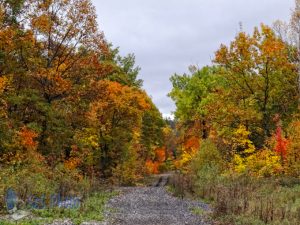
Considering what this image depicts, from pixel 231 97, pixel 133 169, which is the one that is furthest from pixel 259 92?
pixel 133 169

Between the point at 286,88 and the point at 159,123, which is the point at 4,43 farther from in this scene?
the point at 159,123

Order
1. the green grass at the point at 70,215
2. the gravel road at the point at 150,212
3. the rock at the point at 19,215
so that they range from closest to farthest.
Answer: the rock at the point at 19,215 → the green grass at the point at 70,215 → the gravel road at the point at 150,212

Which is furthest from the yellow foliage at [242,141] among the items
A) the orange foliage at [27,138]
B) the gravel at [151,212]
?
the orange foliage at [27,138]

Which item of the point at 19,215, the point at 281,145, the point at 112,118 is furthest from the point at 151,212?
the point at 112,118

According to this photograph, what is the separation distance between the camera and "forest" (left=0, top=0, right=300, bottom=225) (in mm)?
22567

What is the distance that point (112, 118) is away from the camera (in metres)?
42.1

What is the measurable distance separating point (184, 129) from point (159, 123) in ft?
41.9

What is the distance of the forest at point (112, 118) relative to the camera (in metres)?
22.6

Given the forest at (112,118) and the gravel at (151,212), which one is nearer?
the gravel at (151,212)

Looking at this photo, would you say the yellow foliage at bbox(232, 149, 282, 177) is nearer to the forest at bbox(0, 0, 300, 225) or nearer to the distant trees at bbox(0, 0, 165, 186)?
the forest at bbox(0, 0, 300, 225)

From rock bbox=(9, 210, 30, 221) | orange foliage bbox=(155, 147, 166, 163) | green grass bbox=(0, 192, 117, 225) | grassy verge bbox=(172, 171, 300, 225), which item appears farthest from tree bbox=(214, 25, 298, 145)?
orange foliage bbox=(155, 147, 166, 163)

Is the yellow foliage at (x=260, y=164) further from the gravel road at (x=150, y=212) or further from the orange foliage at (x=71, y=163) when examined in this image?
the orange foliage at (x=71, y=163)

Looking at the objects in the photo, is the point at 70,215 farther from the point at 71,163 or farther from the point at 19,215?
the point at 71,163

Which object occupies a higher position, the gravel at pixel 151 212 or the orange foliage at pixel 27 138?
the orange foliage at pixel 27 138
